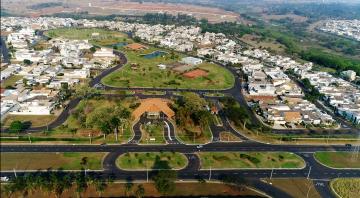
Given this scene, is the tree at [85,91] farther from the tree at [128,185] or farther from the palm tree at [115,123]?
the tree at [128,185]

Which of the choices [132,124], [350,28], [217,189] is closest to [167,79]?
[132,124]

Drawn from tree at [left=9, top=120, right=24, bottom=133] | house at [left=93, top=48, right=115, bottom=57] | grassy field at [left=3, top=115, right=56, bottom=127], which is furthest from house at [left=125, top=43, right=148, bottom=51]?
tree at [left=9, top=120, right=24, bottom=133]

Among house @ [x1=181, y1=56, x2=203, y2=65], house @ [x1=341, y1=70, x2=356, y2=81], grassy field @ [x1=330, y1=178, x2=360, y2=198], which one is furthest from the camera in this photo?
house @ [x1=181, y1=56, x2=203, y2=65]

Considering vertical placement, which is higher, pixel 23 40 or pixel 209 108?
pixel 23 40

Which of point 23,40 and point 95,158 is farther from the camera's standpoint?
point 23,40

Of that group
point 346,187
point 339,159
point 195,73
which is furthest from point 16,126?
point 195,73

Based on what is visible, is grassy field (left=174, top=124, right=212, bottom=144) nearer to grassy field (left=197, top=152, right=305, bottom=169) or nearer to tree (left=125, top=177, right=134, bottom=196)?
grassy field (left=197, top=152, right=305, bottom=169)

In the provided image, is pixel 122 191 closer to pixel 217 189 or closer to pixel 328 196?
pixel 217 189
